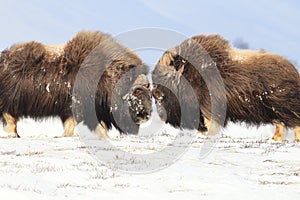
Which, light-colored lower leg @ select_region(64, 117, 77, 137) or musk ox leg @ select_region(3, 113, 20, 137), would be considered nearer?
light-colored lower leg @ select_region(64, 117, 77, 137)

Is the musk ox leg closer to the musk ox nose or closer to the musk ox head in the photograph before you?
the musk ox nose

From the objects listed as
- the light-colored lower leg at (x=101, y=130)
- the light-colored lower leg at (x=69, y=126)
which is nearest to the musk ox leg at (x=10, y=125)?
the light-colored lower leg at (x=69, y=126)

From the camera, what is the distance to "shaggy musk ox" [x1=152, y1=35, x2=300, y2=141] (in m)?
8.88

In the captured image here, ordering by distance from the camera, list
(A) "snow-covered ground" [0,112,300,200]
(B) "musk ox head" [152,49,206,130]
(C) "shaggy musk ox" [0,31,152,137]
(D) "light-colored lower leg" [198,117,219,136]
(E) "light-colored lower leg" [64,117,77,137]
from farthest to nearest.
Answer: (B) "musk ox head" [152,49,206,130] → (D) "light-colored lower leg" [198,117,219,136] → (E) "light-colored lower leg" [64,117,77,137] → (C) "shaggy musk ox" [0,31,152,137] → (A) "snow-covered ground" [0,112,300,200]

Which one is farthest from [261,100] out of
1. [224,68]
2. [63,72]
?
[63,72]

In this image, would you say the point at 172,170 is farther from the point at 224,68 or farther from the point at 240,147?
the point at 224,68

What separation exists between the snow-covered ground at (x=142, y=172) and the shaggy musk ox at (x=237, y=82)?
1.83 m

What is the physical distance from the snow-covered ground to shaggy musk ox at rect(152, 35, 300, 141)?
1834mm

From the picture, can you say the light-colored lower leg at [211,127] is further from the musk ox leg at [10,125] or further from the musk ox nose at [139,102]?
the musk ox leg at [10,125]

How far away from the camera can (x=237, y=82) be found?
8.89 m

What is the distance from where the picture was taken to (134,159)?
5430 millimetres

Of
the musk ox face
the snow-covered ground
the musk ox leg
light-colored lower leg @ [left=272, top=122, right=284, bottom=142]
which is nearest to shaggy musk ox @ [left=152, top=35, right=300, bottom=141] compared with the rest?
light-colored lower leg @ [left=272, top=122, right=284, bottom=142]

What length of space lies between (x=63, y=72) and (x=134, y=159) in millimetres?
3637

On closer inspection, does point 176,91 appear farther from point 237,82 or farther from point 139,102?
point 237,82
